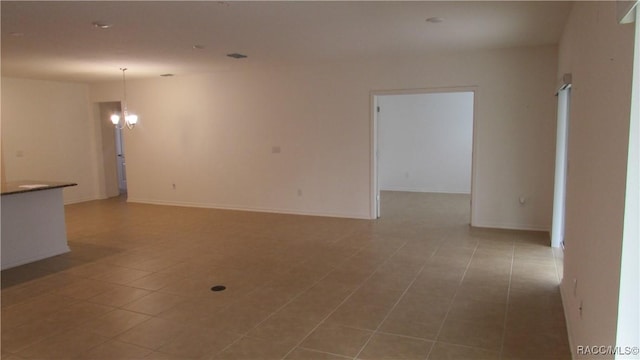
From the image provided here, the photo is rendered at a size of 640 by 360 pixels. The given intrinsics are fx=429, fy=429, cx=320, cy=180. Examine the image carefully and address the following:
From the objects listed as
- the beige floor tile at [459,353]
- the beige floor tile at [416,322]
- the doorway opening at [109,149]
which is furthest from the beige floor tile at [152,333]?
the doorway opening at [109,149]

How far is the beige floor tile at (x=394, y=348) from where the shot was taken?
9.05 ft

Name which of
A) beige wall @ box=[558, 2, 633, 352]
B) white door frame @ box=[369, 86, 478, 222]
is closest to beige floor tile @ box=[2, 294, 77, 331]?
beige wall @ box=[558, 2, 633, 352]

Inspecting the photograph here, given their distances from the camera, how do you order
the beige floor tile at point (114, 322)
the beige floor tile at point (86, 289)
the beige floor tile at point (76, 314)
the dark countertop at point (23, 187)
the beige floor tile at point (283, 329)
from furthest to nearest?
the dark countertop at point (23, 187) < the beige floor tile at point (86, 289) < the beige floor tile at point (76, 314) < the beige floor tile at point (114, 322) < the beige floor tile at point (283, 329)

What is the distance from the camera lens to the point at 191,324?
328 cm

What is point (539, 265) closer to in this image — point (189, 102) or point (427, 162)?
point (427, 162)

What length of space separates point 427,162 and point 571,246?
661cm

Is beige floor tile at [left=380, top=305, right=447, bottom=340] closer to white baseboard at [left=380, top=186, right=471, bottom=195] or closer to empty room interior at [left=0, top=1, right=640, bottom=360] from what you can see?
empty room interior at [left=0, top=1, right=640, bottom=360]

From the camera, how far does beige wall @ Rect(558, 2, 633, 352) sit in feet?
5.15

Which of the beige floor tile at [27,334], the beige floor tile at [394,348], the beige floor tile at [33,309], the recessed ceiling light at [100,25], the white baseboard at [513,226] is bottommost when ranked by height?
the beige floor tile at [27,334]

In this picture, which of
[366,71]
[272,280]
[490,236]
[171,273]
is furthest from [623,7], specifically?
[366,71]

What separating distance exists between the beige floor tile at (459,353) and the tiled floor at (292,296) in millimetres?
12

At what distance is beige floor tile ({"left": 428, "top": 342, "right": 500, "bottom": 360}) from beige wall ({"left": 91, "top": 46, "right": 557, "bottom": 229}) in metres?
3.77

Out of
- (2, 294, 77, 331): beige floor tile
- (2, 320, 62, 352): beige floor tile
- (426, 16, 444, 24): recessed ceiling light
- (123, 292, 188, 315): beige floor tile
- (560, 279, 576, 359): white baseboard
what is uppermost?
(426, 16, 444, 24): recessed ceiling light

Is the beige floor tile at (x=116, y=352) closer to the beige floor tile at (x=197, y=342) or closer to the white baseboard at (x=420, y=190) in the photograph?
the beige floor tile at (x=197, y=342)
